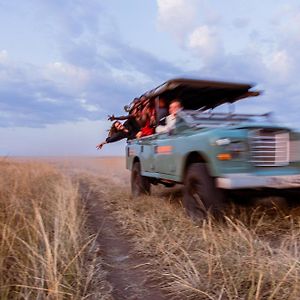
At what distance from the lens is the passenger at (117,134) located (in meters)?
10.2

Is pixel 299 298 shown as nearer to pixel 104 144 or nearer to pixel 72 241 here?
pixel 72 241

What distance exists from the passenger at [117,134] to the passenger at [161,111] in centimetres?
190

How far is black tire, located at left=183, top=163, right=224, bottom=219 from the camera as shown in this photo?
5164 millimetres

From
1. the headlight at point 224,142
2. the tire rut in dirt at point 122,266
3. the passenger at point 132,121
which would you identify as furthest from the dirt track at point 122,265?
the passenger at point 132,121

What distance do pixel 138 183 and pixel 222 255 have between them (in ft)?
17.3

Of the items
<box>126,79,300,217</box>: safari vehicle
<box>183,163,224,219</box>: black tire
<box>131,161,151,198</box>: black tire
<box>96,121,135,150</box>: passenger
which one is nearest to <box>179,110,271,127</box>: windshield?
<box>126,79,300,217</box>: safari vehicle

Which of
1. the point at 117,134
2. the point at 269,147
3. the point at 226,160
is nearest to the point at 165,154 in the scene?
the point at 226,160

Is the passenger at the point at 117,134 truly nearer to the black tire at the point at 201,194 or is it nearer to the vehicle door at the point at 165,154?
the vehicle door at the point at 165,154

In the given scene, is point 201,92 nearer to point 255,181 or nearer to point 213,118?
point 213,118

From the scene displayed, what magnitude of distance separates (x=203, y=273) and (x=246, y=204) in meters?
2.96

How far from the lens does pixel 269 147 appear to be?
5184 mm

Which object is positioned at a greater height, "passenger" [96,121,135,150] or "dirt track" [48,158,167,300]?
"passenger" [96,121,135,150]

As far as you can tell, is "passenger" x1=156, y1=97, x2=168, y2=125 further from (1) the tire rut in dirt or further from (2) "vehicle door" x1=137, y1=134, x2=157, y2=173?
(1) the tire rut in dirt

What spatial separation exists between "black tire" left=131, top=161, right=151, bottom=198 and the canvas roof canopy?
1.63 m
